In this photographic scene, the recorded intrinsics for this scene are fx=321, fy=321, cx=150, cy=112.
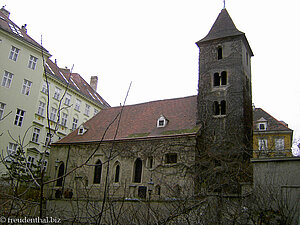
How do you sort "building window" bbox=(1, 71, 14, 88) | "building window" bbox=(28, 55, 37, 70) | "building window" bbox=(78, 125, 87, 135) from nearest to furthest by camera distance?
1. "building window" bbox=(1, 71, 14, 88)
2. "building window" bbox=(78, 125, 87, 135)
3. "building window" bbox=(28, 55, 37, 70)

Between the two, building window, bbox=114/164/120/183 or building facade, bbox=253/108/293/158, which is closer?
building window, bbox=114/164/120/183

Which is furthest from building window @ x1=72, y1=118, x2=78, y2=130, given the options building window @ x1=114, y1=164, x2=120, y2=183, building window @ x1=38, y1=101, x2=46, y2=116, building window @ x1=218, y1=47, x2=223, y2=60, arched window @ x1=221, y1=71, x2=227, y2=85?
arched window @ x1=221, y1=71, x2=227, y2=85

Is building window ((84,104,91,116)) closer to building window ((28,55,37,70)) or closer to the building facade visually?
building window ((28,55,37,70))

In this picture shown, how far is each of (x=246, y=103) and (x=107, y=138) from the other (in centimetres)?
1278

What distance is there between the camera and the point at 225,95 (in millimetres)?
26812

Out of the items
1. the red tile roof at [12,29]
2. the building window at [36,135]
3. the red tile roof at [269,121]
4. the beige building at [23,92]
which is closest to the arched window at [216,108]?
the beige building at [23,92]

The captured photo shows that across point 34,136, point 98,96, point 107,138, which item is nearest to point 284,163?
point 107,138

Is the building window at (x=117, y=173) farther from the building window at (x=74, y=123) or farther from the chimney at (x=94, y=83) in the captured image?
the chimney at (x=94, y=83)

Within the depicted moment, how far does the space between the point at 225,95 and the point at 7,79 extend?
68.9 feet

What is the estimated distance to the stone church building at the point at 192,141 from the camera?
24266mm

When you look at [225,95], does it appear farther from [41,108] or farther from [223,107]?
[41,108]

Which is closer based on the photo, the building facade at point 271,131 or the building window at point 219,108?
the building window at point 219,108

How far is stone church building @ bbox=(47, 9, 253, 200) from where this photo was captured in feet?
79.6

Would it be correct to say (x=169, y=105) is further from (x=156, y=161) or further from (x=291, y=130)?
(x=291, y=130)
